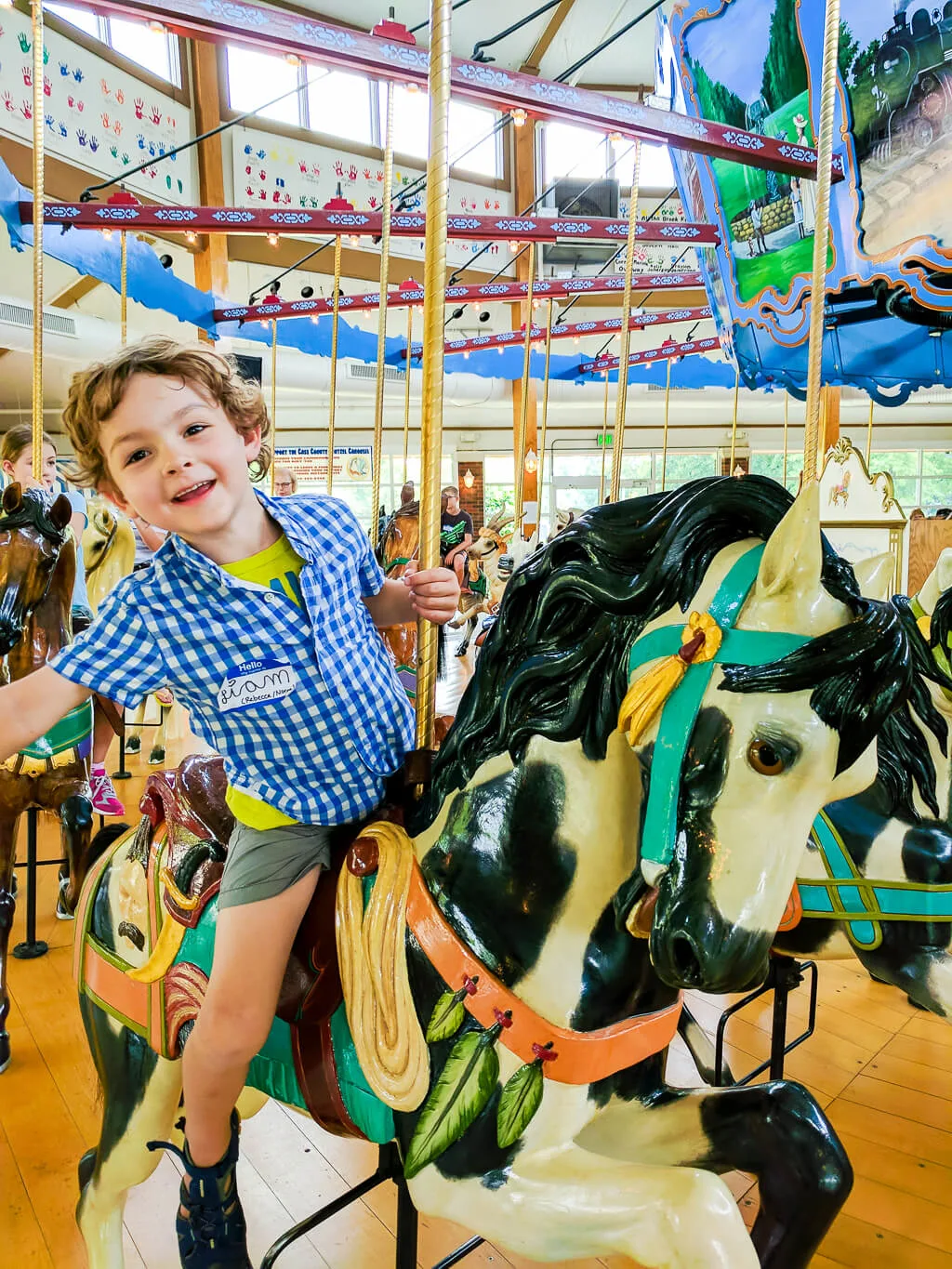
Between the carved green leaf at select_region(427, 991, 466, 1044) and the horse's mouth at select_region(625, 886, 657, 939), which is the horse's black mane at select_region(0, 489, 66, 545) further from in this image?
Result: the horse's mouth at select_region(625, 886, 657, 939)

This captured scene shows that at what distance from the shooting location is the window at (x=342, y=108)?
11273 mm

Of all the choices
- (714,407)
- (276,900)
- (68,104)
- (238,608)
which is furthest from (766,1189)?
(714,407)

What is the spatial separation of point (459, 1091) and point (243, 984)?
26cm

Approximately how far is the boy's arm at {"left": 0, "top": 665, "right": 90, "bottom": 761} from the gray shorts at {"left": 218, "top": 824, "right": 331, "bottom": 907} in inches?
9.6

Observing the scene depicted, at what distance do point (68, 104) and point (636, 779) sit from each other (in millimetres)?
9651

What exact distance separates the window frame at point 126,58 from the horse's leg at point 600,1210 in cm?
890

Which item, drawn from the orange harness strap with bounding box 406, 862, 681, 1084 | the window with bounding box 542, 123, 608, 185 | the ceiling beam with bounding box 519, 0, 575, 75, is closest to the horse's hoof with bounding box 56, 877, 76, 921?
the orange harness strap with bounding box 406, 862, 681, 1084

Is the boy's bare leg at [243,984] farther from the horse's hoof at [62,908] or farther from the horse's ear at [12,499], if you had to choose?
the horse's hoof at [62,908]

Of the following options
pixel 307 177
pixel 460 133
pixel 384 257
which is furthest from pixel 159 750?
pixel 460 133

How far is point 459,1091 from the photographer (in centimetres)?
89

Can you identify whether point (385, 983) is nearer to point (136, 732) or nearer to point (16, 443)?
point (16, 443)

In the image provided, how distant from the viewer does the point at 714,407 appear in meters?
12.5

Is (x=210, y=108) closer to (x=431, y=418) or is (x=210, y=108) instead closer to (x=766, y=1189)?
(x=431, y=418)

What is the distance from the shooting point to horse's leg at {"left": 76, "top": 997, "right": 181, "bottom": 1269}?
4.09 feet
